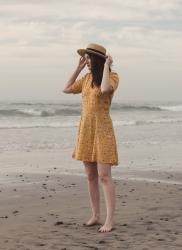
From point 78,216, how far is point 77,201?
1036mm

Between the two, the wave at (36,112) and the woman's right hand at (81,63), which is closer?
the woman's right hand at (81,63)

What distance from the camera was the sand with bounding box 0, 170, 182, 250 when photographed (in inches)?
196

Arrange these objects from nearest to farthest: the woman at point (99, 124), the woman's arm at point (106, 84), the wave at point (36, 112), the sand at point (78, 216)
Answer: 1. the sand at point (78, 216)
2. the woman's arm at point (106, 84)
3. the woman at point (99, 124)
4. the wave at point (36, 112)

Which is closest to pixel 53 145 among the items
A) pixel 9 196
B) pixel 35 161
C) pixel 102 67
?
pixel 35 161

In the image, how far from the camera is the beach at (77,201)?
5.08 metres

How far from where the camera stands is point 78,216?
6293mm

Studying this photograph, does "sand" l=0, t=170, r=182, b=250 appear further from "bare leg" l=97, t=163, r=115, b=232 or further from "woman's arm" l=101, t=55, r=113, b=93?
"woman's arm" l=101, t=55, r=113, b=93

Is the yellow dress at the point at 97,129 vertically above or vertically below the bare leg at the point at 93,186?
above

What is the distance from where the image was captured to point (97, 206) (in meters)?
5.84

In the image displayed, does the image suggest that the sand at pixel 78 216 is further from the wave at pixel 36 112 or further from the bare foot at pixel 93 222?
the wave at pixel 36 112

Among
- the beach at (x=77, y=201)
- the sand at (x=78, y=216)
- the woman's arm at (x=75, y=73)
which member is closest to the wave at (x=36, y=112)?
the beach at (x=77, y=201)

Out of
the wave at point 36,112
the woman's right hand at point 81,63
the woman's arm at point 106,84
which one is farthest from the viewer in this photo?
the wave at point 36,112

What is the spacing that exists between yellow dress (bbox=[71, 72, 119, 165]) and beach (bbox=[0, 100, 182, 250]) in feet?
2.33

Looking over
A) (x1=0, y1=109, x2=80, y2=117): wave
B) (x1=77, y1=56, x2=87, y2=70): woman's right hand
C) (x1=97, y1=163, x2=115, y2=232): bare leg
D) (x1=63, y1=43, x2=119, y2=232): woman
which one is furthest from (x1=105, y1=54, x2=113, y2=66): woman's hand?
(x1=0, y1=109, x2=80, y2=117): wave
